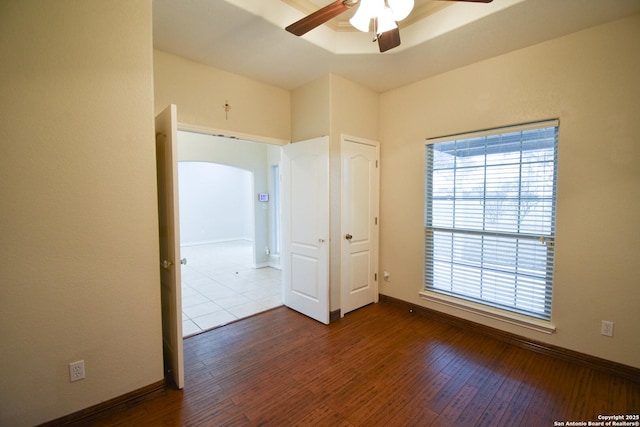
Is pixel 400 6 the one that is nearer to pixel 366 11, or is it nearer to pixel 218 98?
pixel 366 11

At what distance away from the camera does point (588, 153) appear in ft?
7.55

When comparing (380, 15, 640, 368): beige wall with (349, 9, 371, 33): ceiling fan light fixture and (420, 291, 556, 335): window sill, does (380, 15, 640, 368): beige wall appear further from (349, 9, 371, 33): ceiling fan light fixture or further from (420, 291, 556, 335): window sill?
(349, 9, 371, 33): ceiling fan light fixture

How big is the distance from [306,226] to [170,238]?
1.58 metres

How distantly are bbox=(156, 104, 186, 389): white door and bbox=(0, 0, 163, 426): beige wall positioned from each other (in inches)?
4.4

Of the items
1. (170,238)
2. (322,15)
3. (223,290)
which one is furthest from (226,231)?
(322,15)

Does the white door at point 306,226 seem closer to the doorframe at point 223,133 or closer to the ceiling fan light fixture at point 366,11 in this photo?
the doorframe at point 223,133

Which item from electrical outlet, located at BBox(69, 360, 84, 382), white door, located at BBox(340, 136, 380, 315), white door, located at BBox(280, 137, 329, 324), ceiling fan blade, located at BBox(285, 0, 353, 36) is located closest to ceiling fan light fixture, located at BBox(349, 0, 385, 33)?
ceiling fan blade, located at BBox(285, 0, 353, 36)

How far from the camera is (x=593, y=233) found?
230 centimetres

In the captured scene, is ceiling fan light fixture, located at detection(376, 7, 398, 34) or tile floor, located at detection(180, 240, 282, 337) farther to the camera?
tile floor, located at detection(180, 240, 282, 337)

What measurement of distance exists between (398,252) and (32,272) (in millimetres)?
3356

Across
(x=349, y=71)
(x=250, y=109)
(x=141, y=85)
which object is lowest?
(x=141, y=85)

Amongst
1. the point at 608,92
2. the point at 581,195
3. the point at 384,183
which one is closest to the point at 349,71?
the point at 384,183

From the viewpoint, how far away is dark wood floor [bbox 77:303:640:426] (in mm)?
1850

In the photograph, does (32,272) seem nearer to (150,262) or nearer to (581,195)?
(150,262)
